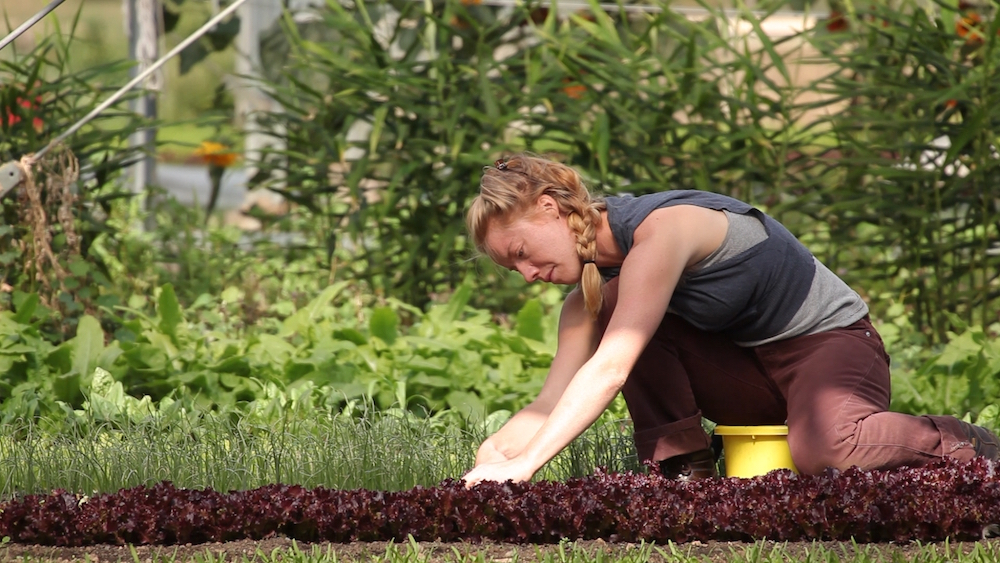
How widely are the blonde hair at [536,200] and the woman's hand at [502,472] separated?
0.48 m

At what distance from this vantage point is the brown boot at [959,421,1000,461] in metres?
2.82

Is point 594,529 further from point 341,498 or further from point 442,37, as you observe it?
point 442,37

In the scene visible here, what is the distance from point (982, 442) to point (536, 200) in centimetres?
122

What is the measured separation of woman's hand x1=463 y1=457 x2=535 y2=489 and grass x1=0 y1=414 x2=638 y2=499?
41cm

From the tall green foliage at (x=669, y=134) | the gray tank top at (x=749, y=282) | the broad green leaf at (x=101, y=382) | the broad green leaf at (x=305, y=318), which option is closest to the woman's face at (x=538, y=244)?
the gray tank top at (x=749, y=282)

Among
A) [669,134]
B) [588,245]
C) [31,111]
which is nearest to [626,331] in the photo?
[588,245]

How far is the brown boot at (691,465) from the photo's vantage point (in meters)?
3.03

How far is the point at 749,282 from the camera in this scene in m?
2.84

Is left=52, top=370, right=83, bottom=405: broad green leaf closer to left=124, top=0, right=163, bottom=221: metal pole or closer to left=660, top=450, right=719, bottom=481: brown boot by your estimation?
left=660, top=450, right=719, bottom=481: brown boot

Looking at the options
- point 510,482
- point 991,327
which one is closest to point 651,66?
point 991,327

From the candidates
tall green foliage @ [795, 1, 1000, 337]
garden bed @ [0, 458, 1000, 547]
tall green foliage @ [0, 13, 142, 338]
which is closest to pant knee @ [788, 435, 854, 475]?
garden bed @ [0, 458, 1000, 547]

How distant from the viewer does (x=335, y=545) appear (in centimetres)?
243

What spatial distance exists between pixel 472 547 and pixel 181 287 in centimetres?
371

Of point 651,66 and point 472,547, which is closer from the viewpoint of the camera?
point 472,547
